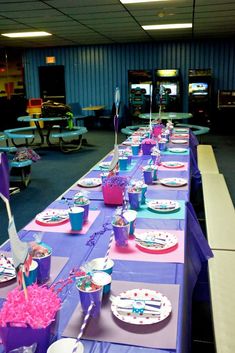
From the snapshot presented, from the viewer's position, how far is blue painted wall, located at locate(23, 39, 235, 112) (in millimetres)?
10641

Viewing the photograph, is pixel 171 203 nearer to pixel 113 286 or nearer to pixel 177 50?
pixel 113 286

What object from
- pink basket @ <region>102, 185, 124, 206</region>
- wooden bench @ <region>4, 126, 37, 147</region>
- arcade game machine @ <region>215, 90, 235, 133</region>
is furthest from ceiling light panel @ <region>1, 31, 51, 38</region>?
pink basket @ <region>102, 185, 124, 206</region>

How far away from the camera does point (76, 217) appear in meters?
1.90

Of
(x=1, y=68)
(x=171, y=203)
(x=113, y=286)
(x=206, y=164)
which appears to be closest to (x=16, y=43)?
(x=1, y=68)

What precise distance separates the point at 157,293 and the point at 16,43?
34.0 ft

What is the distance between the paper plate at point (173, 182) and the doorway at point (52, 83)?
9.68 metres

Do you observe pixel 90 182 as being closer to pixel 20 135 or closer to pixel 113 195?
pixel 113 195

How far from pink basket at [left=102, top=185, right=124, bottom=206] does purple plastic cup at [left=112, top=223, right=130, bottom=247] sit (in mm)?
543

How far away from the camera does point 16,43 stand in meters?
10.4

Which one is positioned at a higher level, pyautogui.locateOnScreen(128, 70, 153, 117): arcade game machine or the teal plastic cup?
pyautogui.locateOnScreen(128, 70, 153, 117): arcade game machine

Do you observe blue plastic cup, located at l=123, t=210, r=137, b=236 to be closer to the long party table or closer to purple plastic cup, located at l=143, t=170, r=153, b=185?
the long party table

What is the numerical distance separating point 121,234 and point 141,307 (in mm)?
515

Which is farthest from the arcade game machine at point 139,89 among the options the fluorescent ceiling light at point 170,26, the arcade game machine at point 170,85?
the fluorescent ceiling light at point 170,26

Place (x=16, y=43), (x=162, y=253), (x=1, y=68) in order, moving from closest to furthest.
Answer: (x=162, y=253) < (x=16, y=43) < (x=1, y=68)
